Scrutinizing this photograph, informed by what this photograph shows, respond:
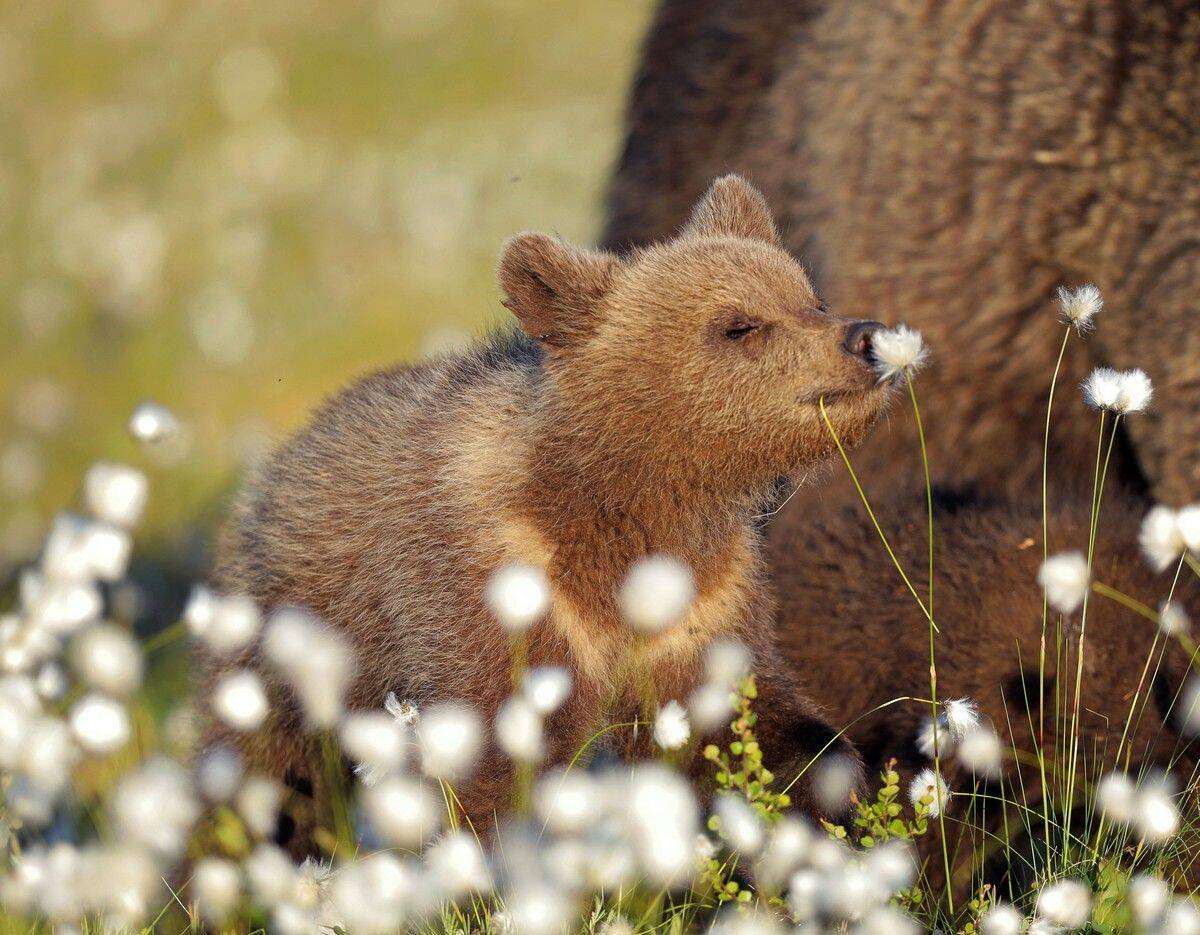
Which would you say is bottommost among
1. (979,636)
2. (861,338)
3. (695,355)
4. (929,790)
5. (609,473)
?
(979,636)

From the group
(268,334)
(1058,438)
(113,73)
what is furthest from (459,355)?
(113,73)

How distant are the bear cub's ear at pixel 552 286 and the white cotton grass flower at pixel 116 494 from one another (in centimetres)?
103

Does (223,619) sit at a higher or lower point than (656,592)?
lower

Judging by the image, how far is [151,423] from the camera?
406 centimetres

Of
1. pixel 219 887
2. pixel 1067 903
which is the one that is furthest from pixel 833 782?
pixel 219 887

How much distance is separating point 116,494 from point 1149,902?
2394 millimetres

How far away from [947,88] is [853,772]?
10.0 ft

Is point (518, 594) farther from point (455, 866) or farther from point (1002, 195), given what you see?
point (1002, 195)

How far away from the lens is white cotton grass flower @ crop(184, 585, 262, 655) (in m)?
3.57

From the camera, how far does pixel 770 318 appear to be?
142 inches

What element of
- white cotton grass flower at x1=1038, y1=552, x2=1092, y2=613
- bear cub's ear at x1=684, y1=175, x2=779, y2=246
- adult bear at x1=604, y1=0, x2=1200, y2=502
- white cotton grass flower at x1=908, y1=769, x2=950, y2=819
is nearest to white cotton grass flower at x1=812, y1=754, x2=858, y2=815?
white cotton grass flower at x1=908, y1=769, x2=950, y2=819

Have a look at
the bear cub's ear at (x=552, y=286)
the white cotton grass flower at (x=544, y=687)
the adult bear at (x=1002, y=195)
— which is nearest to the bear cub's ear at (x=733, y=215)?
the bear cub's ear at (x=552, y=286)

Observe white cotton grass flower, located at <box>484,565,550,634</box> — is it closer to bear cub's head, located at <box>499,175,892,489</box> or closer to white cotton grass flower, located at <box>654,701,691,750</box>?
white cotton grass flower, located at <box>654,701,691,750</box>

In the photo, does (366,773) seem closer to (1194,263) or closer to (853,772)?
(853,772)
